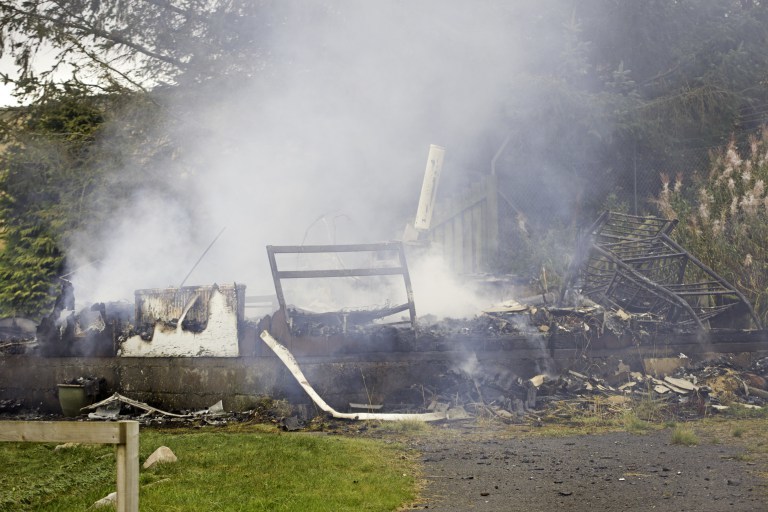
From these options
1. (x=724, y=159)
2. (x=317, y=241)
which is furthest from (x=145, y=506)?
(x=724, y=159)

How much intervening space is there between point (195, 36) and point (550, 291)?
411 inches

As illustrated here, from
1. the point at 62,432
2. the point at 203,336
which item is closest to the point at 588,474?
the point at 62,432

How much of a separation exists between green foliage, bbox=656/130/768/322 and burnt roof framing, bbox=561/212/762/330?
346 millimetres

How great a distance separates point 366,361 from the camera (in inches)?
392

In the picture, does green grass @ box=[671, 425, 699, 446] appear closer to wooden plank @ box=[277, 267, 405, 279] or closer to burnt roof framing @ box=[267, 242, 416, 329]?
burnt roof framing @ box=[267, 242, 416, 329]

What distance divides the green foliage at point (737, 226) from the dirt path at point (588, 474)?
177 inches

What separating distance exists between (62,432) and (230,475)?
262cm

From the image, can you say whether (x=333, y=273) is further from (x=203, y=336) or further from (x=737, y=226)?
(x=737, y=226)

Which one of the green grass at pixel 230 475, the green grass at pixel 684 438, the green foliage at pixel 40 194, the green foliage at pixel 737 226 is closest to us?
the green grass at pixel 230 475

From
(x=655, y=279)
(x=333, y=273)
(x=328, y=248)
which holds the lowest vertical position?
(x=655, y=279)

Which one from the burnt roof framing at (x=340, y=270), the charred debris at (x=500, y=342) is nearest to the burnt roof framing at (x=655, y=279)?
the charred debris at (x=500, y=342)

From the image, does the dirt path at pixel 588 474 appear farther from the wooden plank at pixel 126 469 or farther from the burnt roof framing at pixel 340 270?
the burnt roof framing at pixel 340 270

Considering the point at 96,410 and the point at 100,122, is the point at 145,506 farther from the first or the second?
the point at 100,122

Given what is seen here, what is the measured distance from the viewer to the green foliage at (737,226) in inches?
468
